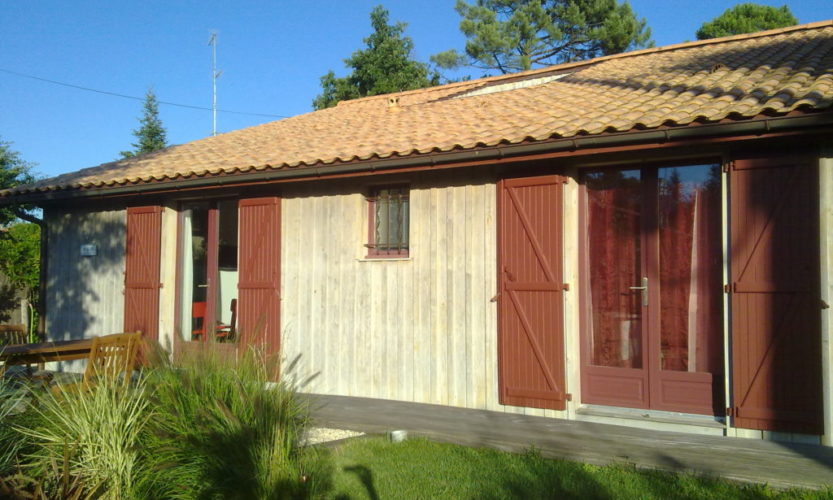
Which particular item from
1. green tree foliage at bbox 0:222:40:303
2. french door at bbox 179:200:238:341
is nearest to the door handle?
french door at bbox 179:200:238:341

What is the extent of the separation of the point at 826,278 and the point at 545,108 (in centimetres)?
384

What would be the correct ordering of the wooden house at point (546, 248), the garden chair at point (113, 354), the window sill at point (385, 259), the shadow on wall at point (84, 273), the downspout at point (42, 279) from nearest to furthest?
the wooden house at point (546, 248), the garden chair at point (113, 354), the window sill at point (385, 259), the shadow on wall at point (84, 273), the downspout at point (42, 279)

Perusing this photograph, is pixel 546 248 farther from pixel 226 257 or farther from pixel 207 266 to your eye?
pixel 207 266

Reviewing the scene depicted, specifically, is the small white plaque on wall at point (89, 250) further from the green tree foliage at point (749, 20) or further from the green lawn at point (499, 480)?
the green tree foliage at point (749, 20)

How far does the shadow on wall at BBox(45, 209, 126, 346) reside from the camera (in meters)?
10.4

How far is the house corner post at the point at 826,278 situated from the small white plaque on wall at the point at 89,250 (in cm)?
927

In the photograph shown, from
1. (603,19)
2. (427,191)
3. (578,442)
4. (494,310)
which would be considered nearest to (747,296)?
(578,442)

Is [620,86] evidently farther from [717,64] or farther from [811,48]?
[811,48]

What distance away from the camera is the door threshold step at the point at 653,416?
620cm

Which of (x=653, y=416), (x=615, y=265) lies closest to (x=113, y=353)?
(x=615, y=265)

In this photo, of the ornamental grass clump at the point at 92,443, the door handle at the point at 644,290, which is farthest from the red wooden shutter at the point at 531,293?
the ornamental grass clump at the point at 92,443

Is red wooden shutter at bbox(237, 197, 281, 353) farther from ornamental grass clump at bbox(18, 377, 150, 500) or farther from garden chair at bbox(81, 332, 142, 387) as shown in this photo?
ornamental grass clump at bbox(18, 377, 150, 500)

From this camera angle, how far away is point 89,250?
10.5 meters

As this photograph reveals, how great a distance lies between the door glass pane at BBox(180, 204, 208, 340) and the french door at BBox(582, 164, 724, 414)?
551 centimetres
